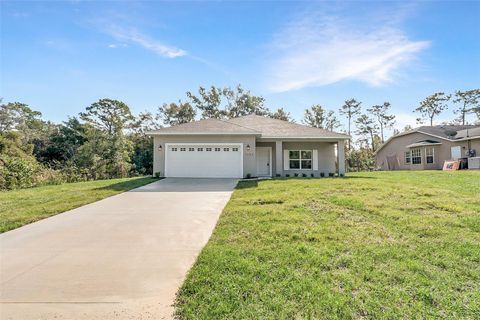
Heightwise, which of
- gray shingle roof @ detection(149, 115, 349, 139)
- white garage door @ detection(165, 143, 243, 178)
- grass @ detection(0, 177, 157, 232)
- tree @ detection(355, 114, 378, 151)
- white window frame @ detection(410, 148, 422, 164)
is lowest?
grass @ detection(0, 177, 157, 232)

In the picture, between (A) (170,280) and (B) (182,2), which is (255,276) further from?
(B) (182,2)

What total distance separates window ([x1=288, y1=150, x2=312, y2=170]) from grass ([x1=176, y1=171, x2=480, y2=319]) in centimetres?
1132

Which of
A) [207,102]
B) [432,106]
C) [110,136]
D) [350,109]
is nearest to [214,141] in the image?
[110,136]

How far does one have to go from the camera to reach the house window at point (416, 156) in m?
25.3

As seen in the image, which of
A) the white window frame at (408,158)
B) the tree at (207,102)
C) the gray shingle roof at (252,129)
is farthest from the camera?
the tree at (207,102)

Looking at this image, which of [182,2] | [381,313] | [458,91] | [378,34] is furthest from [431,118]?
[381,313]

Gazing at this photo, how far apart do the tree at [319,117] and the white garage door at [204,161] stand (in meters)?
24.0

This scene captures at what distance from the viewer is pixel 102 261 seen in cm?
437

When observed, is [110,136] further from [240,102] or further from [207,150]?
[240,102]

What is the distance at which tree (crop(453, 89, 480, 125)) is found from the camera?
38.5 metres

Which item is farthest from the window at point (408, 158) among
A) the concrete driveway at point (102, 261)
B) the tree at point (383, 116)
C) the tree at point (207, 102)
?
the concrete driveway at point (102, 261)

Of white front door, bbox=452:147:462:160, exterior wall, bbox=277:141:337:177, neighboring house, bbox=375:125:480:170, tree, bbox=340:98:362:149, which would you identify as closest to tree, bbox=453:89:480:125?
tree, bbox=340:98:362:149

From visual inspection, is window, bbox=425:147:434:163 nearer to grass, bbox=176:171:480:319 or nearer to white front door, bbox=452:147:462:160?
white front door, bbox=452:147:462:160

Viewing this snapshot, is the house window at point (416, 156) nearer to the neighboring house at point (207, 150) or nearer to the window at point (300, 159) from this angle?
the window at point (300, 159)
